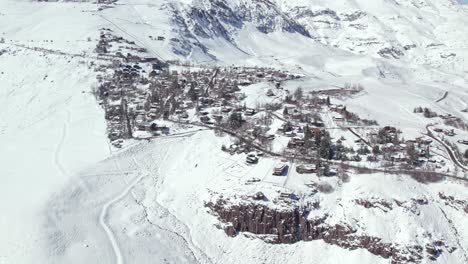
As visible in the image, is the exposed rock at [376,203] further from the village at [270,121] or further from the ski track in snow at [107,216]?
the ski track in snow at [107,216]

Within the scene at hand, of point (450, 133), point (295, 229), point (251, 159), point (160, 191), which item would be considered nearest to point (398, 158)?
point (251, 159)

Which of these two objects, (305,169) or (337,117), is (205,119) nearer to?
(337,117)

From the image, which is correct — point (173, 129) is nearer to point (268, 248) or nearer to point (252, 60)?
point (268, 248)

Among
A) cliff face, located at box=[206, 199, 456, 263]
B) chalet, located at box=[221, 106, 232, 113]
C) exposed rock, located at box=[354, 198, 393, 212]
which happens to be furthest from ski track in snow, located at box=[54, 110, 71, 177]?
exposed rock, located at box=[354, 198, 393, 212]

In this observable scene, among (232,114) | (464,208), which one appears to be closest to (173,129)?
(232,114)

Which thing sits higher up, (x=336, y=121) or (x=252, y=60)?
(x=336, y=121)

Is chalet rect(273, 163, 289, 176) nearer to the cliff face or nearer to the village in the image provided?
the village
